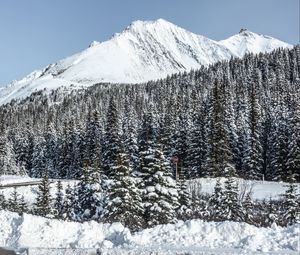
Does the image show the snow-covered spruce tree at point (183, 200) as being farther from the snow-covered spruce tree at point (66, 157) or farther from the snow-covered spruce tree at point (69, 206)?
the snow-covered spruce tree at point (66, 157)

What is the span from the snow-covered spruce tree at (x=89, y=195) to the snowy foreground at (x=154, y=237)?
620 inches

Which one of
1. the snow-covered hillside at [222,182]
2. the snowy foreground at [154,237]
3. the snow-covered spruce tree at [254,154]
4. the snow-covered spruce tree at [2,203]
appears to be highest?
the snow-covered spruce tree at [254,154]

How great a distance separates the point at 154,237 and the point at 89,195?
21.3 meters

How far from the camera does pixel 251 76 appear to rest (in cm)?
17225

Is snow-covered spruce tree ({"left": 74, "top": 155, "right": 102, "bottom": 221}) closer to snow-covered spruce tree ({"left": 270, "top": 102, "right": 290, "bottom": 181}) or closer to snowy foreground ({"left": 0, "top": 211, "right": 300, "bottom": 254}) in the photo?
snowy foreground ({"left": 0, "top": 211, "right": 300, "bottom": 254})

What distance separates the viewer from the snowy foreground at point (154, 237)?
15320 millimetres

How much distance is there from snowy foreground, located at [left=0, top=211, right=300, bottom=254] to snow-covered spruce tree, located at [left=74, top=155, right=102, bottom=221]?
51.7 ft

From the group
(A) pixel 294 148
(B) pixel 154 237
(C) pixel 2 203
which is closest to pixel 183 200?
(C) pixel 2 203

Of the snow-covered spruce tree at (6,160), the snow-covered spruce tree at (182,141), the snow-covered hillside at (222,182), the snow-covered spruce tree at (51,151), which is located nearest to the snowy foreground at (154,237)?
the snow-covered hillside at (222,182)

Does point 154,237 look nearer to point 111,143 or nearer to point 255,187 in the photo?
point 255,187

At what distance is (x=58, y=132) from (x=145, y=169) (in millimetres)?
70442

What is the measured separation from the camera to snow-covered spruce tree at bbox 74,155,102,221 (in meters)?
36.9

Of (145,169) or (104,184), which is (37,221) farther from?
(104,184)

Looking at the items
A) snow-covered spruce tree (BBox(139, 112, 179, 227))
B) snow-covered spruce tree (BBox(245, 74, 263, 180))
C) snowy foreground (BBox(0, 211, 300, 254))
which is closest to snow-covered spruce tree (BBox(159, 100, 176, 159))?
snow-covered spruce tree (BBox(245, 74, 263, 180))
